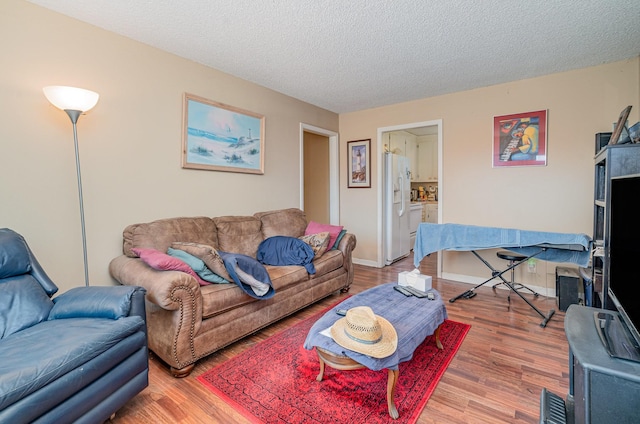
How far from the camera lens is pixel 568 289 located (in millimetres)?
2969

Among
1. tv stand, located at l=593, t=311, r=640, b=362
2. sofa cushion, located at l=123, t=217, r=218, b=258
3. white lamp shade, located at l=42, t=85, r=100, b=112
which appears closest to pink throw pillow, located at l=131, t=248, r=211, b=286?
sofa cushion, located at l=123, t=217, r=218, b=258

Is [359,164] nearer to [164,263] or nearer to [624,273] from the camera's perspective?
[164,263]

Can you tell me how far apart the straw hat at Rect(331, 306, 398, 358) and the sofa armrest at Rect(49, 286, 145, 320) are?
3.77ft

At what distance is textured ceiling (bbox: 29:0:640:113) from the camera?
2152 mm

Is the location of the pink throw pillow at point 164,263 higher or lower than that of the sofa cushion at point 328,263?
higher

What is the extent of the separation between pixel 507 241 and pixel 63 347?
3366mm

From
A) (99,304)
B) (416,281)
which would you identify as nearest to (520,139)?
(416,281)

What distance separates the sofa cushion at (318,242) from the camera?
3.23 meters

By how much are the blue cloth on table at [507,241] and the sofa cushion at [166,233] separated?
225 cm

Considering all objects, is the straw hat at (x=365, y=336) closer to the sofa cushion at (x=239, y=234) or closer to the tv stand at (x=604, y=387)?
the tv stand at (x=604, y=387)

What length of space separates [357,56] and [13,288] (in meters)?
3.11

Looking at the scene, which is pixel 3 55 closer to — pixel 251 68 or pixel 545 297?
pixel 251 68

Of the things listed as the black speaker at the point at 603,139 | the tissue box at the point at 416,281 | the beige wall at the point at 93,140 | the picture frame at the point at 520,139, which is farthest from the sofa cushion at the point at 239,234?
the black speaker at the point at 603,139

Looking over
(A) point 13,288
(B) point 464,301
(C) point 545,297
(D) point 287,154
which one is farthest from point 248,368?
(C) point 545,297
